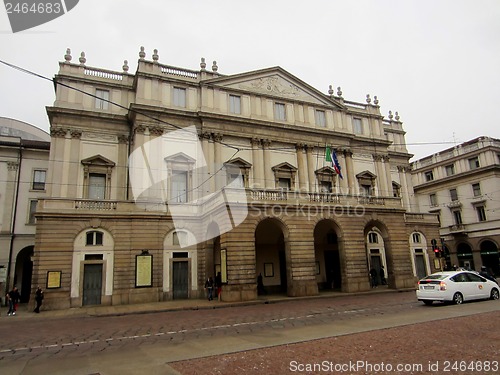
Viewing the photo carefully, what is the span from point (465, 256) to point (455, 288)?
35690mm

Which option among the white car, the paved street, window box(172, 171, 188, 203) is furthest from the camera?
window box(172, 171, 188, 203)

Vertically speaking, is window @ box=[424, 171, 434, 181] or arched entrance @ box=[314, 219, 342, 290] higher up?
window @ box=[424, 171, 434, 181]

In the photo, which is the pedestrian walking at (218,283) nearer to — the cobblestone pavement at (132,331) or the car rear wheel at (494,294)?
the cobblestone pavement at (132,331)

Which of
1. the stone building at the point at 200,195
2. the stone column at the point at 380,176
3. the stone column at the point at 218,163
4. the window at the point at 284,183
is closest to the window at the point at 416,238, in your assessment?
the stone building at the point at 200,195

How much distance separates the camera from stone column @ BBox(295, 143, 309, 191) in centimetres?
3091

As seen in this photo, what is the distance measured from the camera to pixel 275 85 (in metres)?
32.5

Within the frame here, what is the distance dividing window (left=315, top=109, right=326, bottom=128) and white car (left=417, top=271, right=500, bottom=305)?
19.3 meters

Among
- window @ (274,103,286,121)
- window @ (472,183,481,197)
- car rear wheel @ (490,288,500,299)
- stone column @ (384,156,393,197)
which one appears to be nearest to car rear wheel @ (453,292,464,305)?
car rear wheel @ (490,288,500,299)

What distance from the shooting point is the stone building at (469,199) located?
1703 inches

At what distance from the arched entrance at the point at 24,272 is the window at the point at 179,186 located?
1459 centimetres

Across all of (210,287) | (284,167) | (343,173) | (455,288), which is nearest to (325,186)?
(343,173)

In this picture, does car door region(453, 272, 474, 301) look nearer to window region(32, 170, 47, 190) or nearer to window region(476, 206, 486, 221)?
window region(32, 170, 47, 190)

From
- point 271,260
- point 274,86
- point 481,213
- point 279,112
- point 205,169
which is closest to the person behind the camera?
point 205,169

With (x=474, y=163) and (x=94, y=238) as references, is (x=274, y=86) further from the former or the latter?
(x=474, y=163)
